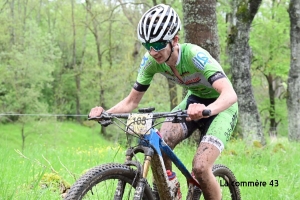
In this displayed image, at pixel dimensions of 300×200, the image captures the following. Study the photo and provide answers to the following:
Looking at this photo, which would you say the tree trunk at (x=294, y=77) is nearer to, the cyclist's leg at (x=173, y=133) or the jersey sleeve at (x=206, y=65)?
the cyclist's leg at (x=173, y=133)

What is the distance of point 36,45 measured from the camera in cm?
4462

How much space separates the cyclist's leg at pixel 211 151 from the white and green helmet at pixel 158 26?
108 cm

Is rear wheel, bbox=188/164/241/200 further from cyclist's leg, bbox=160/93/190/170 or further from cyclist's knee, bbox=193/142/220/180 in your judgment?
cyclist's knee, bbox=193/142/220/180

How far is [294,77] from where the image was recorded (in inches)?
567

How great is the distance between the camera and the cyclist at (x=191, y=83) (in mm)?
3715

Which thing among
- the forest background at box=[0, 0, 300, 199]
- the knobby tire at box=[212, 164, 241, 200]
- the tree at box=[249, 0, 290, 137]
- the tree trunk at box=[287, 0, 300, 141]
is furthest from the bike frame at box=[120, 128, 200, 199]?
the tree at box=[249, 0, 290, 137]

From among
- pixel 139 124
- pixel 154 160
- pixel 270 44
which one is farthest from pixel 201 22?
pixel 270 44

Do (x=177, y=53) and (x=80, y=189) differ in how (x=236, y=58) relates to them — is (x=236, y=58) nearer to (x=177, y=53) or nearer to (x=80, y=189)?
(x=177, y=53)

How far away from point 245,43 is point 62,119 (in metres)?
42.2

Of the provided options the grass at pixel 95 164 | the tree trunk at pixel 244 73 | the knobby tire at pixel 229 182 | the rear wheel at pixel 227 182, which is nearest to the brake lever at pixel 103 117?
the grass at pixel 95 164

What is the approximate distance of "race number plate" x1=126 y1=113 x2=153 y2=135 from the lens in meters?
3.38

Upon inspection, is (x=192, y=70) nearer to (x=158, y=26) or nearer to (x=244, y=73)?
(x=158, y=26)

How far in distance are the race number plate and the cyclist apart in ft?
1.17

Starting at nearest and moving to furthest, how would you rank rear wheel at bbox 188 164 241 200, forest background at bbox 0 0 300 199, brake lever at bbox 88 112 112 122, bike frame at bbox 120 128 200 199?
bike frame at bbox 120 128 200 199
brake lever at bbox 88 112 112 122
rear wheel at bbox 188 164 241 200
forest background at bbox 0 0 300 199
